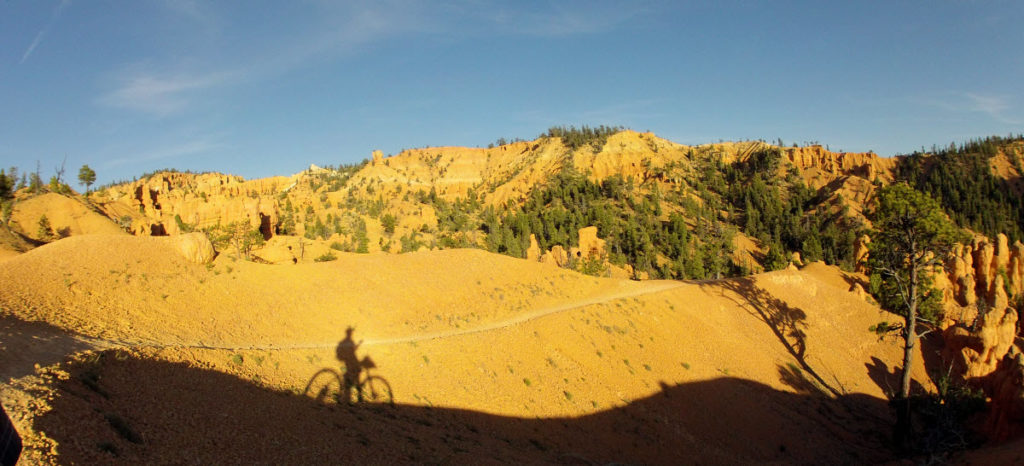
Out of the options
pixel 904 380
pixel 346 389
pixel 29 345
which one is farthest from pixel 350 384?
pixel 904 380

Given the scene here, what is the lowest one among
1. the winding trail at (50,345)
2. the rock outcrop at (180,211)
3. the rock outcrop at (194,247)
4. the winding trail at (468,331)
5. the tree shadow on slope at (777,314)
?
the tree shadow on slope at (777,314)

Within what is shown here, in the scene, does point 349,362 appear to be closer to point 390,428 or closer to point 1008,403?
point 390,428

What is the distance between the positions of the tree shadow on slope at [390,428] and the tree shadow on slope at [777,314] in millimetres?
6419

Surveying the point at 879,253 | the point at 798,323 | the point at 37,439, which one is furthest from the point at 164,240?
the point at 798,323

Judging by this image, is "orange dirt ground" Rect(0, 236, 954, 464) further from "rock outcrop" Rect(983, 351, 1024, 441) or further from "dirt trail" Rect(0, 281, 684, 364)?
"rock outcrop" Rect(983, 351, 1024, 441)

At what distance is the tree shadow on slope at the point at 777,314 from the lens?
28.4 meters

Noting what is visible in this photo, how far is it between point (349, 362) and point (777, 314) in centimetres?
2628

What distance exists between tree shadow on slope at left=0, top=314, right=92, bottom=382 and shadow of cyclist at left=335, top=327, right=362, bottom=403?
6091 mm

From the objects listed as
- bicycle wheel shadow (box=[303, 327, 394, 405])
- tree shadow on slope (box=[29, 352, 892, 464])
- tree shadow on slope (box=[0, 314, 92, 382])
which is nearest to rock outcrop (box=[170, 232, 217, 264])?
tree shadow on slope (box=[0, 314, 92, 382])

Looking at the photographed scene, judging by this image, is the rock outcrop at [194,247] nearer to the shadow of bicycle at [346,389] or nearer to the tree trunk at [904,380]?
the shadow of bicycle at [346,389]

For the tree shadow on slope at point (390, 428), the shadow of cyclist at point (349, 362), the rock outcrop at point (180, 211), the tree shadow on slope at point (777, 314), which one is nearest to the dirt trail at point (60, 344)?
the shadow of cyclist at point (349, 362)

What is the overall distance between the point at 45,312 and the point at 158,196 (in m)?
75.4

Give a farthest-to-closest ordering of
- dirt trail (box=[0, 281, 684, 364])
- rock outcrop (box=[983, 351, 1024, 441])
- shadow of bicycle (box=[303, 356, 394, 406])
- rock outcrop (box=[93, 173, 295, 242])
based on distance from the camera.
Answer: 1. rock outcrop (box=[93, 173, 295, 242])
2. rock outcrop (box=[983, 351, 1024, 441])
3. shadow of bicycle (box=[303, 356, 394, 406])
4. dirt trail (box=[0, 281, 684, 364])

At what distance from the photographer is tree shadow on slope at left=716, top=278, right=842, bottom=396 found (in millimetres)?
28375
